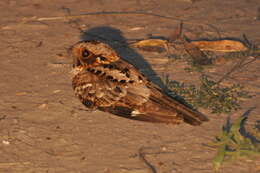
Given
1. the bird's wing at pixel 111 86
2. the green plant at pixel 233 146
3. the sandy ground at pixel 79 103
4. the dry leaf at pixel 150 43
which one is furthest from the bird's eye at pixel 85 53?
the green plant at pixel 233 146

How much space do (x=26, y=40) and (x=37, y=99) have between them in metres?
1.87

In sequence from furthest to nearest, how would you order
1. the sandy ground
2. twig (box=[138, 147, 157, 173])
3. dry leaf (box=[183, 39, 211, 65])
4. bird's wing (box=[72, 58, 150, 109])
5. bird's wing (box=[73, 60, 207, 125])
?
dry leaf (box=[183, 39, 211, 65])
bird's wing (box=[72, 58, 150, 109])
bird's wing (box=[73, 60, 207, 125])
the sandy ground
twig (box=[138, 147, 157, 173])

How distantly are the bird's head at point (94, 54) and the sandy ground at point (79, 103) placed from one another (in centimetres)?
52

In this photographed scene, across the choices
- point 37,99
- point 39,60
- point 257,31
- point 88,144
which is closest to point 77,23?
point 39,60

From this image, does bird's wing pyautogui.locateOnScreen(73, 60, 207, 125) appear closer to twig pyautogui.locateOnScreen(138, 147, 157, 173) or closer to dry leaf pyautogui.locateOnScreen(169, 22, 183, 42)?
twig pyautogui.locateOnScreen(138, 147, 157, 173)

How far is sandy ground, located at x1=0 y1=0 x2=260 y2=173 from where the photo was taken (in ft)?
13.8

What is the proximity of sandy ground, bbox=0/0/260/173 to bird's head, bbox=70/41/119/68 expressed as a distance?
1.70 ft

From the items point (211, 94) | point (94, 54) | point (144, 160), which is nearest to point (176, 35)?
point (211, 94)

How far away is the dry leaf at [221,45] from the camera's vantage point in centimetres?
650

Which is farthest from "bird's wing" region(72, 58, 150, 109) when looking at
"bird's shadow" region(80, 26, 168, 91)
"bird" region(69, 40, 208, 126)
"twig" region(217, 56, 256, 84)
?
"twig" region(217, 56, 256, 84)

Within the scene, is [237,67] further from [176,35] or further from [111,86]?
[111,86]

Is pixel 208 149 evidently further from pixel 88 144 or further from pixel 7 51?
pixel 7 51

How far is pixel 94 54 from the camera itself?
5105mm

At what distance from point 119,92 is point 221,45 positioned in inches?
94.8
